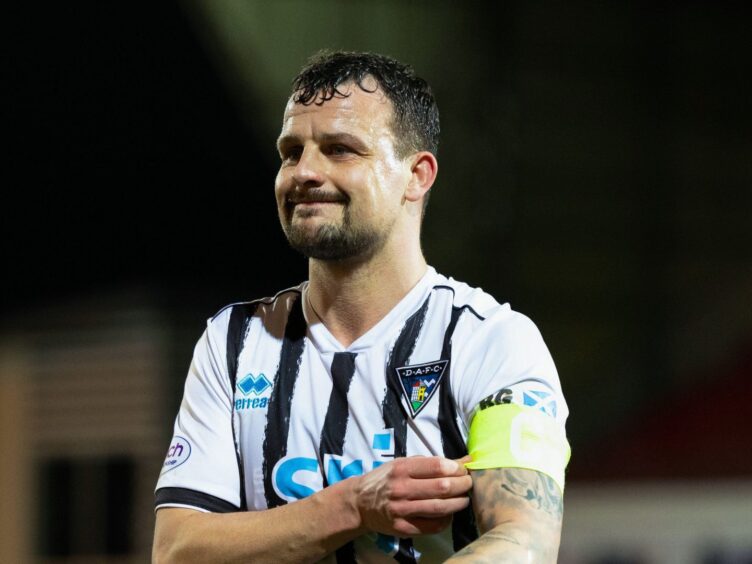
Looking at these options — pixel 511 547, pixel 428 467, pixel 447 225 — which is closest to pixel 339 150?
pixel 428 467

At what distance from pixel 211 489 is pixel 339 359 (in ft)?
1.40

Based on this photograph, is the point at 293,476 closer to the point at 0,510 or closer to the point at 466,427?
the point at 466,427

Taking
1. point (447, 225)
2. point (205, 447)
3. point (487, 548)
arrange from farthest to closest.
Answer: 1. point (447, 225)
2. point (205, 447)
3. point (487, 548)

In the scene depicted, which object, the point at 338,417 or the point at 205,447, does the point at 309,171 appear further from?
the point at 205,447

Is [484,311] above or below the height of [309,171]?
below

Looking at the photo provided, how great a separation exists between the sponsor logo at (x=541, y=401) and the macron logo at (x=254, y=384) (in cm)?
65

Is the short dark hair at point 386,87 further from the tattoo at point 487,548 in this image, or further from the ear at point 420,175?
the tattoo at point 487,548

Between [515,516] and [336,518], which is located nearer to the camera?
[515,516]

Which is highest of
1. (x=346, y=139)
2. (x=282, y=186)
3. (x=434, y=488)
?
(x=346, y=139)

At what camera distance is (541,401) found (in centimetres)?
260

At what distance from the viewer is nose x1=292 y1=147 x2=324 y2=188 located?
2789mm

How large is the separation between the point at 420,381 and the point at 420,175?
54 centimetres

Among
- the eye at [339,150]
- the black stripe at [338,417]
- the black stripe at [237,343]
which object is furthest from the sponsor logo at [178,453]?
the eye at [339,150]

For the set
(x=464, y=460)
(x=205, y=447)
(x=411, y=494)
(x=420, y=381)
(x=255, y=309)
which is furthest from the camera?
(x=255, y=309)
